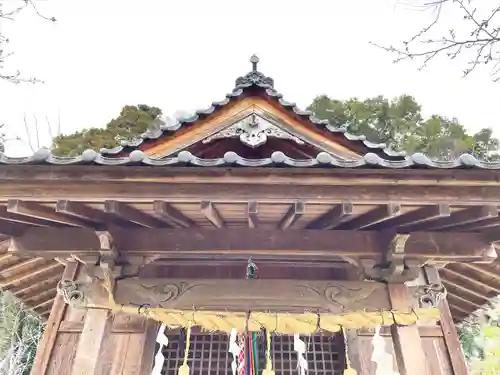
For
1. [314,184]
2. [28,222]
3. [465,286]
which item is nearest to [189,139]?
[28,222]

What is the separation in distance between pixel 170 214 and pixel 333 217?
4.73 ft

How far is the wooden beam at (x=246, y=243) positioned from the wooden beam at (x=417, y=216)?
153mm

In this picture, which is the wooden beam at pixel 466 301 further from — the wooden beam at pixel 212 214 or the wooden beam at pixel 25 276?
the wooden beam at pixel 25 276

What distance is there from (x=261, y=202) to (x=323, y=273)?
1611mm

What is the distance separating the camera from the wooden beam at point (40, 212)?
328 centimetres

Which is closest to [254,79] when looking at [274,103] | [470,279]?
[274,103]

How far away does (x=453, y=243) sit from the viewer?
3996mm

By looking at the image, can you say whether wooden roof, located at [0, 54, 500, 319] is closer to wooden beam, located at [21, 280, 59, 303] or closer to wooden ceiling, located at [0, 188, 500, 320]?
wooden ceiling, located at [0, 188, 500, 320]

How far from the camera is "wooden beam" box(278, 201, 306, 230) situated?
10.8ft

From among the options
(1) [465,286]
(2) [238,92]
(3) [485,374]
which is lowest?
(1) [465,286]

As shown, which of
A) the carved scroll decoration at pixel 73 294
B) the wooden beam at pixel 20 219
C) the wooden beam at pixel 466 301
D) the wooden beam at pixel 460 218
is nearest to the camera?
the wooden beam at pixel 460 218

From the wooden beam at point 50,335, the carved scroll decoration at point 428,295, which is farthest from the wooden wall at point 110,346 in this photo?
the carved scroll decoration at point 428,295

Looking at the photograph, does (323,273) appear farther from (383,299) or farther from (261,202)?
(261,202)

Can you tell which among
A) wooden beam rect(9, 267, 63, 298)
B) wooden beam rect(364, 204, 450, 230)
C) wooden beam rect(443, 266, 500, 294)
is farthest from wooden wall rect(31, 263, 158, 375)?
wooden beam rect(443, 266, 500, 294)
